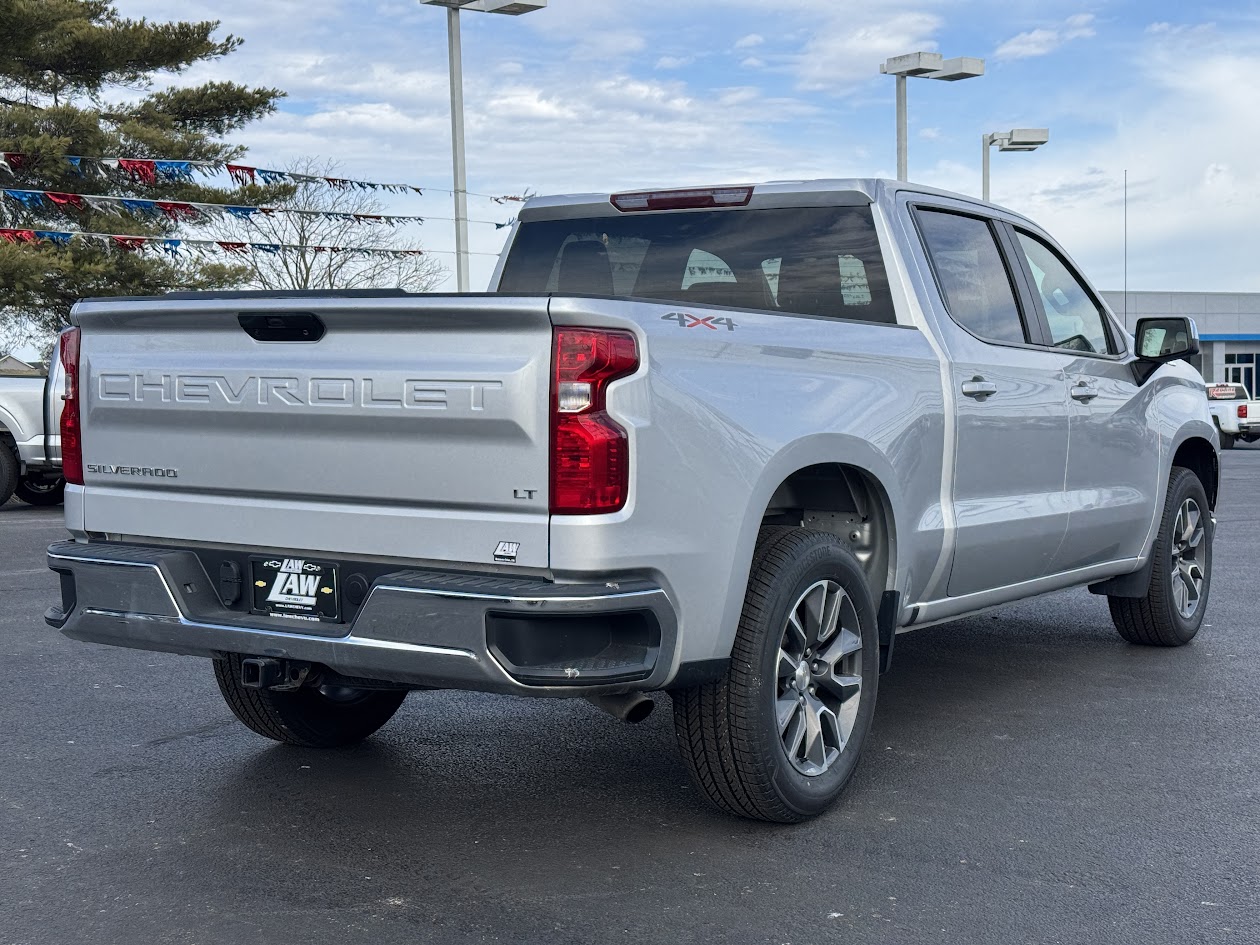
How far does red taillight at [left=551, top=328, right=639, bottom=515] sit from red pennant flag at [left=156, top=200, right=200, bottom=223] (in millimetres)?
29412

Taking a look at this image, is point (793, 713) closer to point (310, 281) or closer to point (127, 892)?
point (127, 892)

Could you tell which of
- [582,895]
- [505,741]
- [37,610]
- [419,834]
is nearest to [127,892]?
[419,834]

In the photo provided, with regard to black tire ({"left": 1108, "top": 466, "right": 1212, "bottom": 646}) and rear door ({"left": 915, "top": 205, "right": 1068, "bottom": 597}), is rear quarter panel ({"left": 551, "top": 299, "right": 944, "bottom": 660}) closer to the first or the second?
rear door ({"left": 915, "top": 205, "right": 1068, "bottom": 597})

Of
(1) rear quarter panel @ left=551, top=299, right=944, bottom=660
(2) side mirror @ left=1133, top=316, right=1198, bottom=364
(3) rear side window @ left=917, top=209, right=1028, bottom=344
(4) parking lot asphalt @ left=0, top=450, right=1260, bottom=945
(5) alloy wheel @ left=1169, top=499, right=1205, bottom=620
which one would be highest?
(3) rear side window @ left=917, top=209, right=1028, bottom=344

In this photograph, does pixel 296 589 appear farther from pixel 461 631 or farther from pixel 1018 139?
pixel 1018 139

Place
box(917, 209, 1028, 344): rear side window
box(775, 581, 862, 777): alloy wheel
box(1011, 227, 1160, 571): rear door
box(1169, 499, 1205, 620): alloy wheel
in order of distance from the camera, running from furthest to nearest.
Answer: box(1169, 499, 1205, 620): alloy wheel < box(1011, 227, 1160, 571): rear door < box(917, 209, 1028, 344): rear side window < box(775, 581, 862, 777): alloy wheel

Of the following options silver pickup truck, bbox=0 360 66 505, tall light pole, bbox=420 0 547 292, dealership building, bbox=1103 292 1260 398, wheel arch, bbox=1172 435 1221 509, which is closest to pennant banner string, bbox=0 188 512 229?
tall light pole, bbox=420 0 547 292

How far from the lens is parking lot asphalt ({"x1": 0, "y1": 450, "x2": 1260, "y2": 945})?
379 cm

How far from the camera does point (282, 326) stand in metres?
4.19

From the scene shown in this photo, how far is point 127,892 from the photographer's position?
4.01 meters

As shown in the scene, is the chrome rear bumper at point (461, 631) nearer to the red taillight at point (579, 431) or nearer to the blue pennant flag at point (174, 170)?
the red taillight at point (579, 431)

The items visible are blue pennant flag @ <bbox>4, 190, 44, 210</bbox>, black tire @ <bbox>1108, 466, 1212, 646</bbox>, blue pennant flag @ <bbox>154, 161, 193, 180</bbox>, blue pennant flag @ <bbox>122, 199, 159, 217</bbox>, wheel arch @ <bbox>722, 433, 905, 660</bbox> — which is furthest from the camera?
blue pennant flag @ <bbox>4, 190, 44, 210</bbox>

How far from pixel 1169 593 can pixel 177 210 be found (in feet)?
99.7

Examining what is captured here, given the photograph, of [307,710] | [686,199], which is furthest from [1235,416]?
[307,710]
